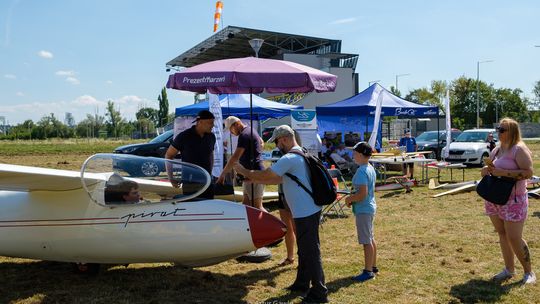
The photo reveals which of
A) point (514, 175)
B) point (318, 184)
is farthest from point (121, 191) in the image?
point (514, 175)

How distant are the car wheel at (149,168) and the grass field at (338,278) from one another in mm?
1181

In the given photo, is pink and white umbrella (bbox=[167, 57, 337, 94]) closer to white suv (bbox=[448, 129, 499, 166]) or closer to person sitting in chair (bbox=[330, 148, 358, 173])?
person sitting in chair (bbox=[330, 148, 358, 173])

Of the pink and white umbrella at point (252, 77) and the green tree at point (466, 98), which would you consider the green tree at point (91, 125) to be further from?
the pink and white umbrella at point (252, 77)

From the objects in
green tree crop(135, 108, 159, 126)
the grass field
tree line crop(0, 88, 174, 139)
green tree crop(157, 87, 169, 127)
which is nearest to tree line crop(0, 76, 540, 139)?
tree line crop(0, 88, 174, 139)

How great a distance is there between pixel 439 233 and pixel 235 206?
12.7ft

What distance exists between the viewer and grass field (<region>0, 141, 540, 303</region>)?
176 inches

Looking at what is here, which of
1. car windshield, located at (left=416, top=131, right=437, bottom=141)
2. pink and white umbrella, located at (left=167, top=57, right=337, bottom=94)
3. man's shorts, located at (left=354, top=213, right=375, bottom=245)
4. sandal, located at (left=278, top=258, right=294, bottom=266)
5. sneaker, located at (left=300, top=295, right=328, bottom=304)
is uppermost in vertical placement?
pink and white umbrella, located at (left=167, top=57, right=337, bottom=94)

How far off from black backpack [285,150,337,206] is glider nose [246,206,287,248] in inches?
24.7

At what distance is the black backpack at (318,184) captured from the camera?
4070mm

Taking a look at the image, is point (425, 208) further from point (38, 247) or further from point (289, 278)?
point (38, 247)

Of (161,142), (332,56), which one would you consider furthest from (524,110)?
(161,142)

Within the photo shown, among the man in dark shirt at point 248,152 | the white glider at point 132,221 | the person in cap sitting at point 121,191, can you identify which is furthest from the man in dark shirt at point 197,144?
the person in cap sitting at point 121,191

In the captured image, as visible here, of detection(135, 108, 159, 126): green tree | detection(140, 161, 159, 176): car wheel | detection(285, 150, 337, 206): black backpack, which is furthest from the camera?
detection(135, 108, 159, 126): green tree

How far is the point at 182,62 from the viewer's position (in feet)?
219
